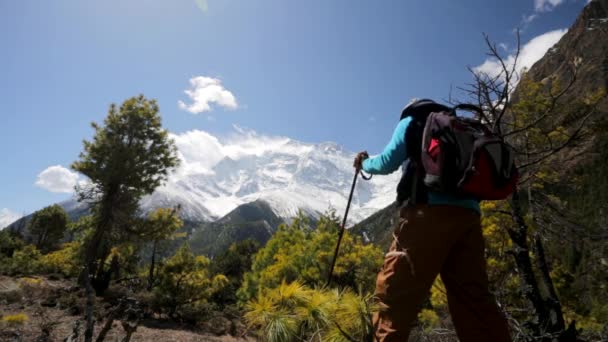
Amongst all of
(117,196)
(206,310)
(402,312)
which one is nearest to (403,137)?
(402,312)

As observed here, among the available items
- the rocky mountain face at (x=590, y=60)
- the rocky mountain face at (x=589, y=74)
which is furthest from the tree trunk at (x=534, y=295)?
the rocky mountain face at (x=590, y=60)

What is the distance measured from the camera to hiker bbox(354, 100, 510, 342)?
5.92 feet

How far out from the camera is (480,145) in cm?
179

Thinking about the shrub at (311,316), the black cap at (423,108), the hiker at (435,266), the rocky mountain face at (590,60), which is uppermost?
the rocky mountain face at (590,60)

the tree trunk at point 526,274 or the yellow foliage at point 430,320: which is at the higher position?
the tree trunk at point 526,274

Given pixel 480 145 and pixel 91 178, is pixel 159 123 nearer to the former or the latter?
pixel 91 178

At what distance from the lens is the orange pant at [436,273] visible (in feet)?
5.90

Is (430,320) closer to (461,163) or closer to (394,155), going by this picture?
(394,155)

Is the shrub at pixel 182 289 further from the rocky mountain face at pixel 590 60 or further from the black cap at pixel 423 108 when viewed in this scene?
the rocky mountain face at pixel 590 60

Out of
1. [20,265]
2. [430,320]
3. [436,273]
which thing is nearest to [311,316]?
[436,273]

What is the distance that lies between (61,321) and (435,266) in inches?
324

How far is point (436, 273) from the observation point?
191cm

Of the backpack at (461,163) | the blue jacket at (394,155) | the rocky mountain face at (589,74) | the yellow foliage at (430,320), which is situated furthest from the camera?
the yellow foliage at (430,320)

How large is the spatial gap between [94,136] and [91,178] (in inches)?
85.7
